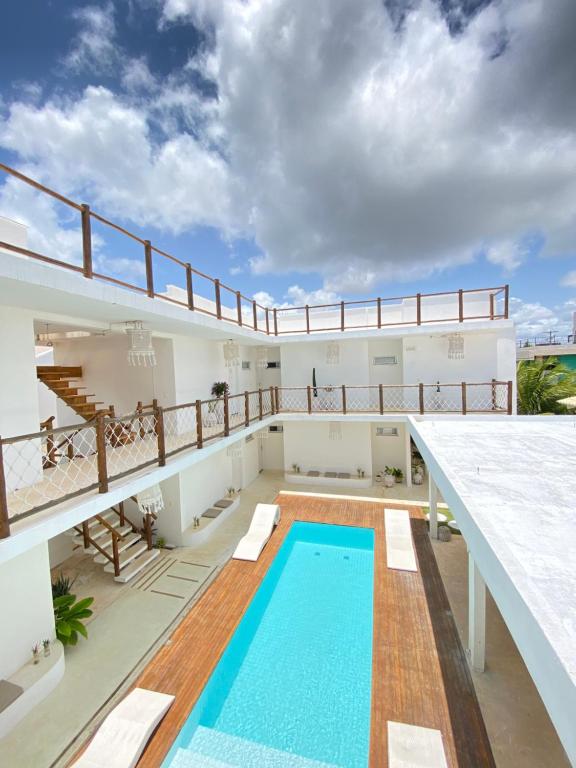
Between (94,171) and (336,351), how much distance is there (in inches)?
420

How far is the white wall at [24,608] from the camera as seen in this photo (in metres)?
6.01

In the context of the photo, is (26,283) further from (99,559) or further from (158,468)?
(99,559)

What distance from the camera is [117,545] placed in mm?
9250

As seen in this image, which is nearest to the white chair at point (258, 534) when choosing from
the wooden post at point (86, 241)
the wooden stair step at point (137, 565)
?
the wooden stair step at point (137, 565)

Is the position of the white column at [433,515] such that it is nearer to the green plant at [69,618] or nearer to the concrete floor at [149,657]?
the concrete floor at [149,657]

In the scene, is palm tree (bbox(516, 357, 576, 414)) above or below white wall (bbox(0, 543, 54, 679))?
above

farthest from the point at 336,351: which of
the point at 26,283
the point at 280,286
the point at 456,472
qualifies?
the point at 26,283

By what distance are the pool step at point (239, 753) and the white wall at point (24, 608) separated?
368 cm

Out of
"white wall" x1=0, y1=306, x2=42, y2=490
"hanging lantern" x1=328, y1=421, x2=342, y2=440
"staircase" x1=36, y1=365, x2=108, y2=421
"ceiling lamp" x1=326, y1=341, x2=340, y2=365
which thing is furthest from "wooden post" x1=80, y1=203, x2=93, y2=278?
"hanging lantern" x1=328, y1=421, x2=342, y2=440

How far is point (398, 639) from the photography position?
7047 mm

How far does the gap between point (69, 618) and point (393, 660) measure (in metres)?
6.99

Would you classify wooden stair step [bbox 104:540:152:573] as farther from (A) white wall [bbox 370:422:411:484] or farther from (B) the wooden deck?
(A) white wall [bbox 370:422:411:484]

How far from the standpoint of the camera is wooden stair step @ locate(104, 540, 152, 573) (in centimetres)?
952

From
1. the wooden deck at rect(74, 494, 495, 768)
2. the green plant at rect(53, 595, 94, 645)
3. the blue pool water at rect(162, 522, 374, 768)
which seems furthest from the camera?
the green plant at rect(53, 595, 94, 645)
